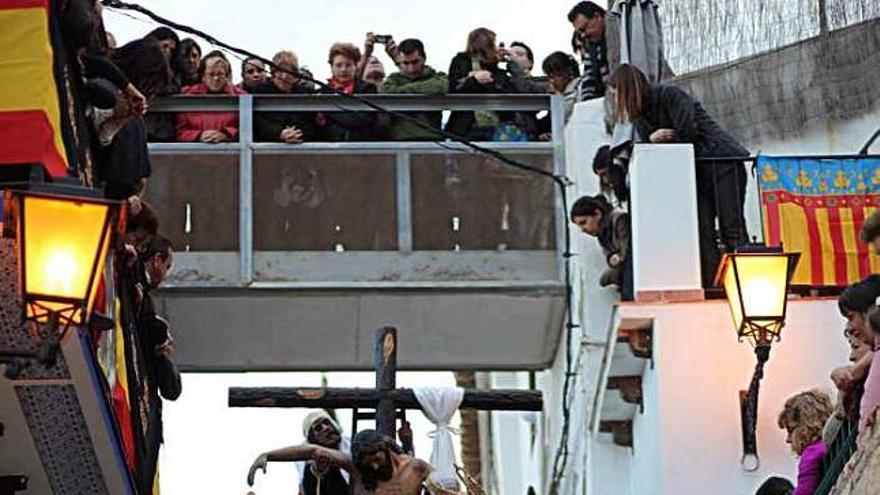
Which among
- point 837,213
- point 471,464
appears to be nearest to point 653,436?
point 837,213

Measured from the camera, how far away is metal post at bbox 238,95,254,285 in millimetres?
21094

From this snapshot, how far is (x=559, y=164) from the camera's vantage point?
21.5 metres

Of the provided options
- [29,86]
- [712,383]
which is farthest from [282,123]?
[29,86]

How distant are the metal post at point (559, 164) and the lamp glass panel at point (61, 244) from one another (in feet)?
38.9

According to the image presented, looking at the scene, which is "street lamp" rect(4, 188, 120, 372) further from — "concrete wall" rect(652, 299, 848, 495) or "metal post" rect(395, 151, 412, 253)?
"metal post" rect(395, 151, 412, 253)

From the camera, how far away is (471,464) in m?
33.9

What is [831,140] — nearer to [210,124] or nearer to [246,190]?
[246,190]

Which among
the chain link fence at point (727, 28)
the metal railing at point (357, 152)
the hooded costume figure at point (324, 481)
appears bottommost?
the hooded costume figure at point (324, 481)

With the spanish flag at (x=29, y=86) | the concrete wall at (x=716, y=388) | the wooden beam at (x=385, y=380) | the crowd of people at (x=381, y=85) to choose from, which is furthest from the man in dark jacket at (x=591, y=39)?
the spanish flag at (x=29, y=86)

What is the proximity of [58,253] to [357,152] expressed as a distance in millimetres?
11864

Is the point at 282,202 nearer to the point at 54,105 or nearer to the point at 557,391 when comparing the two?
the point at 557,391

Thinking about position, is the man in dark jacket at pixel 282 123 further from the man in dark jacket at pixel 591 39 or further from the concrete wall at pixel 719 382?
the concrete wall at pixel 719 382

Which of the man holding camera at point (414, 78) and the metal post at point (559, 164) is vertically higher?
the man holding camera at point (414, 78)

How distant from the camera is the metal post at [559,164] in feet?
70.2
